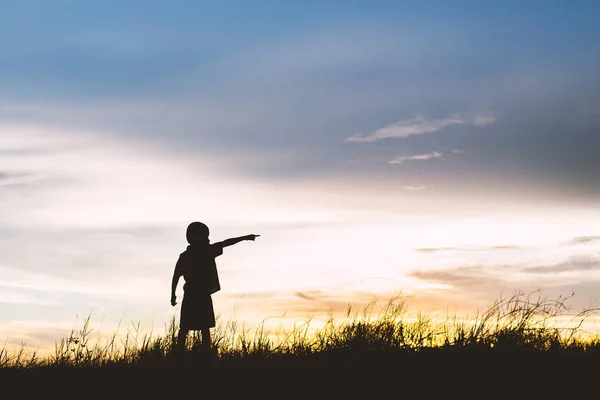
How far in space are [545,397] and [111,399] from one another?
4.89 metres

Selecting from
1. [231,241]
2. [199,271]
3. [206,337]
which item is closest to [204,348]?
[206,337]

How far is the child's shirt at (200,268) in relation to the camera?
11086 mm

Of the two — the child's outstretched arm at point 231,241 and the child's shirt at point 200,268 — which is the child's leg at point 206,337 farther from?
the child's outstretched arm at point 231,241

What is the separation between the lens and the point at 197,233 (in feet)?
36.5

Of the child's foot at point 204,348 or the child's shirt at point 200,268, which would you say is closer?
the child's foot at point 204,348

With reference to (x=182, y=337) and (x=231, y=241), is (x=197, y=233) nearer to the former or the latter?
(x=231, y=241)

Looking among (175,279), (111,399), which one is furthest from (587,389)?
(175,279)

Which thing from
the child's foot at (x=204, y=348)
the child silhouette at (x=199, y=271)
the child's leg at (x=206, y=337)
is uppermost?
the child silhouette at (x=199, y=271)

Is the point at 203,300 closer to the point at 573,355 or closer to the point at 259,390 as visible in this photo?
the point at 259,390

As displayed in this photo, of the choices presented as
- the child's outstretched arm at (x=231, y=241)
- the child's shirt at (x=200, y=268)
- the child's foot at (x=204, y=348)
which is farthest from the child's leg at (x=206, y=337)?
the child's outstretched arm at (x=231, y=241)

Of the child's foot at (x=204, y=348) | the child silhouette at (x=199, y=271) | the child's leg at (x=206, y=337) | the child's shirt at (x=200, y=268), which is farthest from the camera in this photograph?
the child's shirt at (x=200, y=268)

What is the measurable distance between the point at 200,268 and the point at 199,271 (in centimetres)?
5

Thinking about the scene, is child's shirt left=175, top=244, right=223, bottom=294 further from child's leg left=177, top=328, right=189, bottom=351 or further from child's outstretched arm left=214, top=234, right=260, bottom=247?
child's leg left=177, top=328, right=189, bottom=351

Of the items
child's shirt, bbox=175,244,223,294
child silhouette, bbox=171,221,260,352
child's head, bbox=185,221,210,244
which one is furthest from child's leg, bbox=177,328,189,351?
child's head, bbox=185,221,210,244
